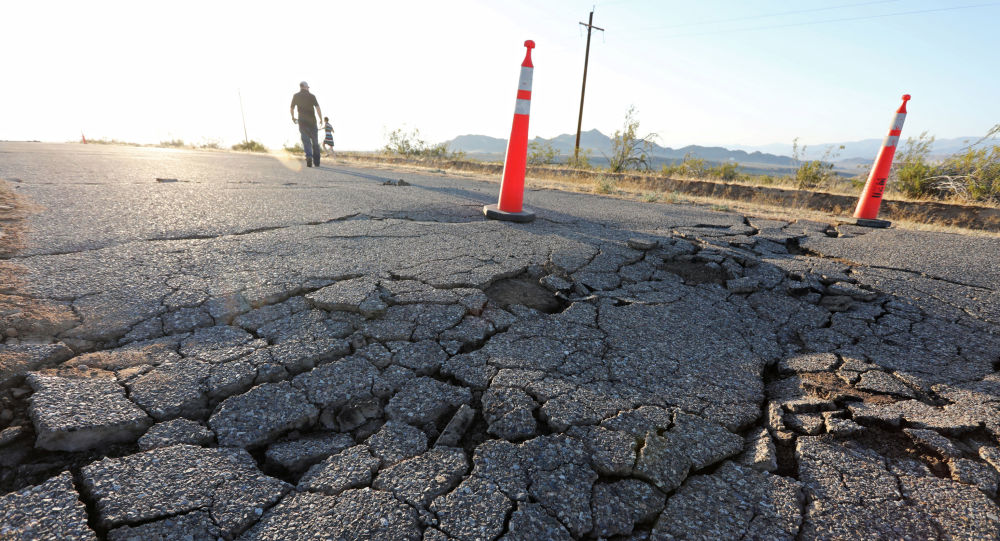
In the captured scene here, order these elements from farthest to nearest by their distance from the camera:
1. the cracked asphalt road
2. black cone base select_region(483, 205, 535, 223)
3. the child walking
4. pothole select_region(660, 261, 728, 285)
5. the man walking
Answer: the child walking
the man walking
black cone base select_region(483, 205, 535, 223)
pothole select_region(660, 261, 728, 285)
the cracked asphalt road

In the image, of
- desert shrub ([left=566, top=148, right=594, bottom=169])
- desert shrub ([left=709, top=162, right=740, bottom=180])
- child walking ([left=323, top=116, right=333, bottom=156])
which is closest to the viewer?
desert shrub ([left=709, top=162, right=740, bottom=180])

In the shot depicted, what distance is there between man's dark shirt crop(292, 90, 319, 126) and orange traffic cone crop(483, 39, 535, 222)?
5.52m

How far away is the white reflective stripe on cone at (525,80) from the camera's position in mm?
3865

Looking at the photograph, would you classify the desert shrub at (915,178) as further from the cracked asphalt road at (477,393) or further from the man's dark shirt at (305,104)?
the man's dark shirt at (305,104)

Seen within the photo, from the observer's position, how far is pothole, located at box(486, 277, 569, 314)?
2.42 m

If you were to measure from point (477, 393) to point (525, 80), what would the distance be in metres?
3.17

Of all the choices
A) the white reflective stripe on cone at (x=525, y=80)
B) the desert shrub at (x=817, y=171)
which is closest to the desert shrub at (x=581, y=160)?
the desert shrub at (x=817, y=171)

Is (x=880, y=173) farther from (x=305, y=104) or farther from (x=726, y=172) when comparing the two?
(x=305, y=104)

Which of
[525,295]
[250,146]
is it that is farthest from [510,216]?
[250,146]

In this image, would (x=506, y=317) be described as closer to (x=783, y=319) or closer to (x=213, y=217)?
(x=783, y=319)

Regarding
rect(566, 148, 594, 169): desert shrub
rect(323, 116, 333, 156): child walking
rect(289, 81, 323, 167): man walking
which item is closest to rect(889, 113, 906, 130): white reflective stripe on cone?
rect(566, 148, 594, 169): desert shrub

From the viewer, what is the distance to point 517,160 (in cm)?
417

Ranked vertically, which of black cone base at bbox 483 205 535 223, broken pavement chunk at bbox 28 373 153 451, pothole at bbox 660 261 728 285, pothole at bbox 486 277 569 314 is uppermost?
black cone base at bbox 483 205 535 223

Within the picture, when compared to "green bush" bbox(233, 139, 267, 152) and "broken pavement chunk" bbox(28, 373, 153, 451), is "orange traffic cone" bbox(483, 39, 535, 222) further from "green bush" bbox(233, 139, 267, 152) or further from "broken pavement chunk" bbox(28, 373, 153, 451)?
"green bush" bbox(233, 139, 267, 152)
